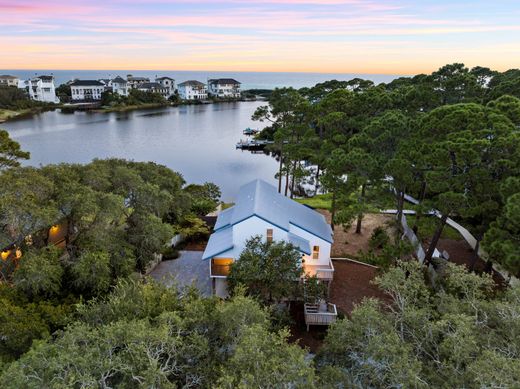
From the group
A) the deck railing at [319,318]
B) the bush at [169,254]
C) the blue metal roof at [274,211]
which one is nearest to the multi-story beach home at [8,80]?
the bush at [169,254]

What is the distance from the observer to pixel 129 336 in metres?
7.86

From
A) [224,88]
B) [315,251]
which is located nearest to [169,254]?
[315,251]

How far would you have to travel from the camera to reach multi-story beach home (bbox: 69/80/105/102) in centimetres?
10650

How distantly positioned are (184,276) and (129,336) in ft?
36.7

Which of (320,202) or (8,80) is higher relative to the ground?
(8,80)

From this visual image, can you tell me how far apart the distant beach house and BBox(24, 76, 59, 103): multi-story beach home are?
104 m

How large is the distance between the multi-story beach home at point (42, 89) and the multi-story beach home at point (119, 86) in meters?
17.0

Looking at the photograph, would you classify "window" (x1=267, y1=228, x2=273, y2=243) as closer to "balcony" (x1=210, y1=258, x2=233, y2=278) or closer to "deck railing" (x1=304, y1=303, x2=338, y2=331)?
"balcony" (x1=210, y1=258, x2=233, y2=278)

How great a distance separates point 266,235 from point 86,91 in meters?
110

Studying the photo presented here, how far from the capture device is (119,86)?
366 ft

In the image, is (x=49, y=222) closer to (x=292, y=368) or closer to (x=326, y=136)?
(x=292, y=368)

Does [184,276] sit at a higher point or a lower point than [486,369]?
lower

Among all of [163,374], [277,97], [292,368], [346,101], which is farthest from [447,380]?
[277,97]

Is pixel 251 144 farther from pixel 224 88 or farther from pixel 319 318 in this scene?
pixel 224 88
